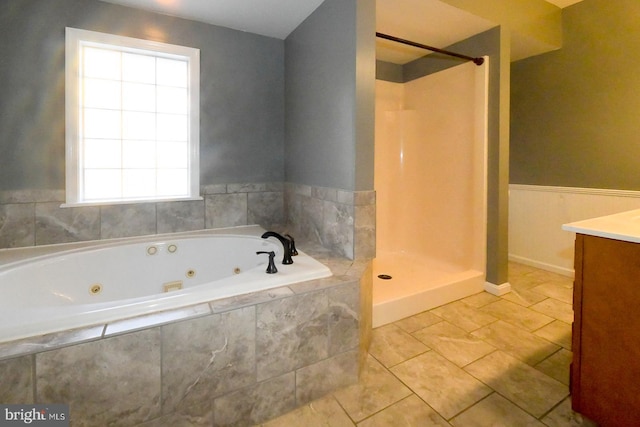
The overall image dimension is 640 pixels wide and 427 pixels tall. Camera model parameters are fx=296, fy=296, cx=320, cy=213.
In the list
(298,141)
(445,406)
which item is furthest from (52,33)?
(445,406)

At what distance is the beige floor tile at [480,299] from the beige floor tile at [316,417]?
154 centimetres

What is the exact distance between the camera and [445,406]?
1352 millimetres

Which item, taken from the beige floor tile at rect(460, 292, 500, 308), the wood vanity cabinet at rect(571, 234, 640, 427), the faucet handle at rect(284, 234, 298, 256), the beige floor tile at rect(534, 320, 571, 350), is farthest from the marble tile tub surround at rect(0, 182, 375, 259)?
the beige floor tile at rect(534, 320, 571, 350)

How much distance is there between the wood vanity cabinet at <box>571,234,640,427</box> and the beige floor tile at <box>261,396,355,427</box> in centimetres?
97

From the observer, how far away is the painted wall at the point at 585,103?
8.20 ft

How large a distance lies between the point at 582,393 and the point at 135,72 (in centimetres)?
327

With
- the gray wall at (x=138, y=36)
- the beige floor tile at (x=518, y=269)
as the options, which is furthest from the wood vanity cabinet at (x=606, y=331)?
the gray wall at (x=138, y=36)

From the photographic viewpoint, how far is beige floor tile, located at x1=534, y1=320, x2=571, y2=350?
6.06 feet

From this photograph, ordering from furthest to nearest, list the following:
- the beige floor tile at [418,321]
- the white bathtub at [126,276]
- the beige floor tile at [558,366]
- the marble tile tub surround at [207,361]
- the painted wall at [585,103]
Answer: the painted wall at [585,103]
the beige floor tile at [418,321]
the beige floor tile at [558,366]
the white bathtub at [126,276]
the marble tile tub surround at [207,361]

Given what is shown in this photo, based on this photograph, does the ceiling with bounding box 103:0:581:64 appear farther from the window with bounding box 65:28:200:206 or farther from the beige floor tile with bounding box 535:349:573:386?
the beige floor tile with bounding box 535:349:573:386

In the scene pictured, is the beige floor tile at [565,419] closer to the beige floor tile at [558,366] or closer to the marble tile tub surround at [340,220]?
the beige floor tile at [558,366]

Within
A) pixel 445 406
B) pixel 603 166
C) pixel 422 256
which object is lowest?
pixel 445 406

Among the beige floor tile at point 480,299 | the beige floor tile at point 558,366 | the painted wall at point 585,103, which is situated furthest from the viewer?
the painted wall at point 585,103

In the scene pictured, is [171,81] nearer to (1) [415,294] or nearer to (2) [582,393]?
(1) [415,294]
